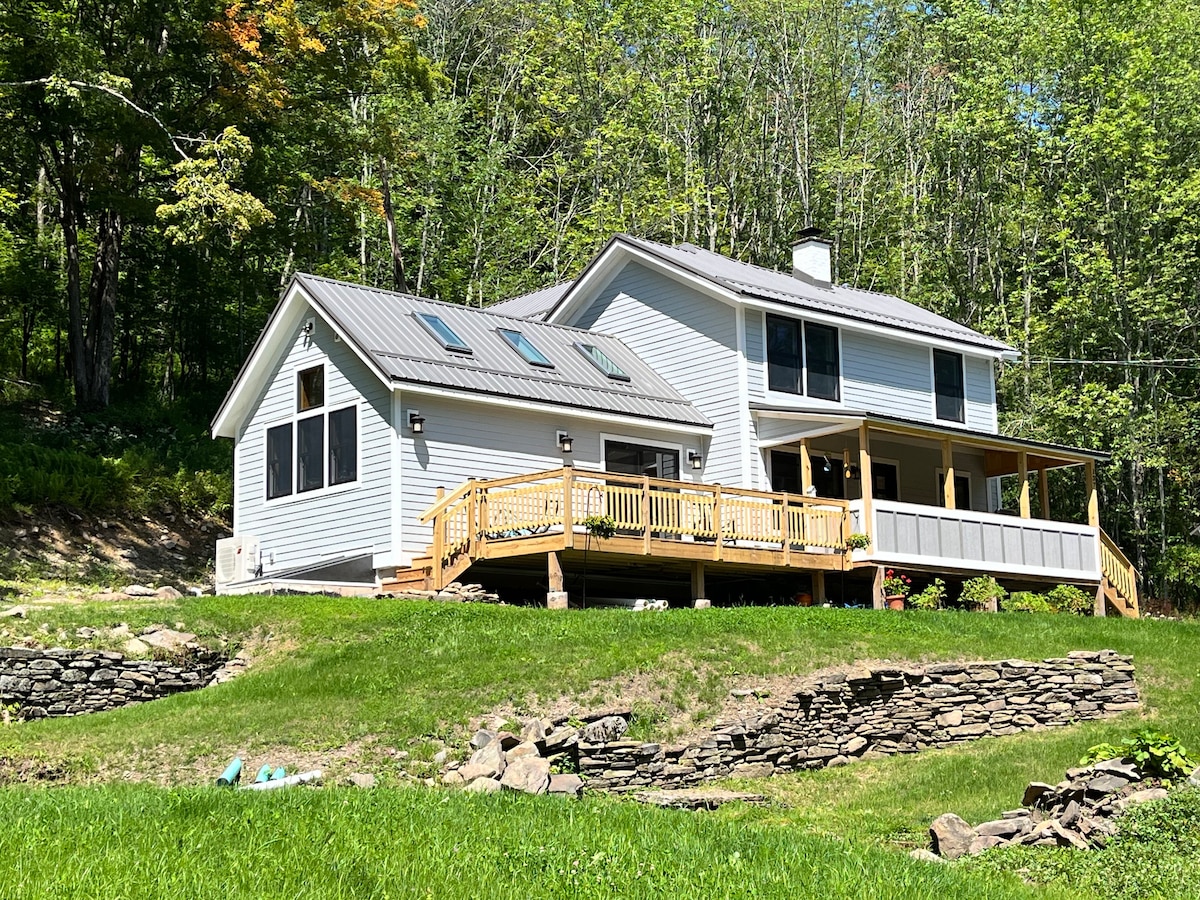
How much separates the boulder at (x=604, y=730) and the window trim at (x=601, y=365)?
488 inches

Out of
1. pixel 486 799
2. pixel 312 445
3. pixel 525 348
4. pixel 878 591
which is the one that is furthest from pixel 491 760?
pixel 525 348

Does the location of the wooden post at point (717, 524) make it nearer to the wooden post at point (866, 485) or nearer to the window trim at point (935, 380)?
the wooden post at point (866, 485)

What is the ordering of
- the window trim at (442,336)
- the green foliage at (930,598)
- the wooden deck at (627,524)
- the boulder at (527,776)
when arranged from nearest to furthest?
1. the boulder at (527,776)
2. the wooden deck at (627,524)
3. the green foliage at (930,598)
4. the window trim at (442,336)

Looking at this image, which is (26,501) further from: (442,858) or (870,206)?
(870,206)

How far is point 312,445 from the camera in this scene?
2395 cm

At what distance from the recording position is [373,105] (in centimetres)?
4300

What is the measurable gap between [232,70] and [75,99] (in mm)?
6159

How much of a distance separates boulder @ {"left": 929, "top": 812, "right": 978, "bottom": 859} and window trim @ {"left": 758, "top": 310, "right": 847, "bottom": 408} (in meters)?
16.1

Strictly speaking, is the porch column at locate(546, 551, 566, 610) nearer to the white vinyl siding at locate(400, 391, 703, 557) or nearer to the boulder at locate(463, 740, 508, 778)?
the white vinyl siding at locate(400, 391, 703, 557)

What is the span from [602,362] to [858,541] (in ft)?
20.9

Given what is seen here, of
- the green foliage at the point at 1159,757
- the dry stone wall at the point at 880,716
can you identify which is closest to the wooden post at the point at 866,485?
the dry stone wall at the point at 880,716

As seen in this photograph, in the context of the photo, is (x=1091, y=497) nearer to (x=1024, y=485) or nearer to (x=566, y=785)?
(x=1024, y=485)

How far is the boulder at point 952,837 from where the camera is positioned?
33.7 ft

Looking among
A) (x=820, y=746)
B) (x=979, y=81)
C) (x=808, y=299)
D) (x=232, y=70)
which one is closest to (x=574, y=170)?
(x=979, y=81)
